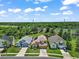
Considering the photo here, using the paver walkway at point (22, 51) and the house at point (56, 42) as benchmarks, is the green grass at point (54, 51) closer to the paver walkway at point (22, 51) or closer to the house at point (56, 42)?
the house at point (56, 42)

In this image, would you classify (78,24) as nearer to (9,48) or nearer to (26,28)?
(26,28)

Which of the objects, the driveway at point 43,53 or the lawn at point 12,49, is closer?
the driveway at point 43,53

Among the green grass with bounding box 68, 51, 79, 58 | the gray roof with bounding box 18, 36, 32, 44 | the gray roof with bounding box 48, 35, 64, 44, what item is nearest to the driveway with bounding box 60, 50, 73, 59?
the green grass with bounding box 68, 51, 79, 58

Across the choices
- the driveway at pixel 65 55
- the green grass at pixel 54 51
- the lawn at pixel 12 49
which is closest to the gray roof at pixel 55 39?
the green grass at pixel 54 51

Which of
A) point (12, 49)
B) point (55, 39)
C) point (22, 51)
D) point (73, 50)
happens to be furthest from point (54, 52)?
point (12, 49)

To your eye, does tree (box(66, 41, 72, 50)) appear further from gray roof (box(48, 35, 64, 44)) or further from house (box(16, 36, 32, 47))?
house (box(16, 36, 32, 47))

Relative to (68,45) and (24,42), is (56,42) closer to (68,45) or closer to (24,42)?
(68,45)
